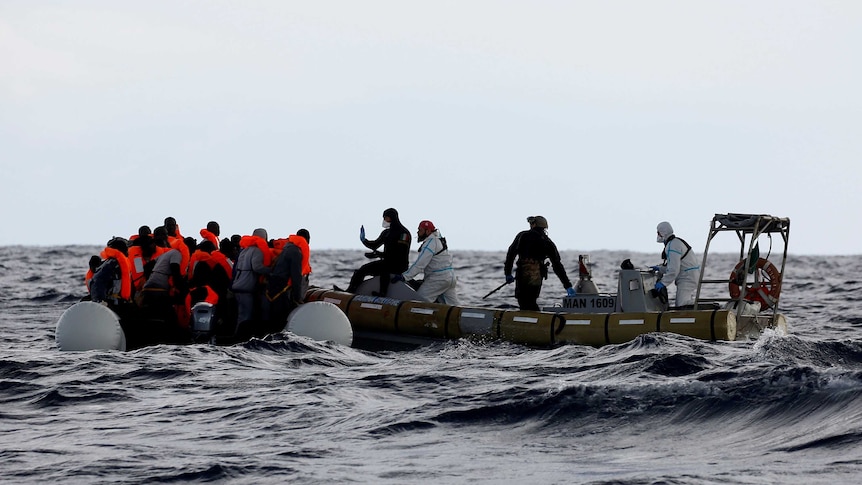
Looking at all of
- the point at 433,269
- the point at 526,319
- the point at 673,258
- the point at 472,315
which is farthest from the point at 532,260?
the point at 673,258

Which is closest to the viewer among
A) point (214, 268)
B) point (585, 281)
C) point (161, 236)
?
point (214, 268)

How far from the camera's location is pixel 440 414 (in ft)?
28.3

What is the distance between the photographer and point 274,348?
1249 centimetres

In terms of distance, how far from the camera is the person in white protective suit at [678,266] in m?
13.3

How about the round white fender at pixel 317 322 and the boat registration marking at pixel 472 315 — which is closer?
the round white fender at pixel 317 322

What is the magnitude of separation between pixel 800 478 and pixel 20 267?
39733 mm

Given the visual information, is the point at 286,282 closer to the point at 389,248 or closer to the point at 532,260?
the point at 389,248

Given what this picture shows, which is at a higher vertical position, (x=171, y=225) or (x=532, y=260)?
(x=171, y=225)

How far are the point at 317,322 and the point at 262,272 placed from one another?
36.6 inches

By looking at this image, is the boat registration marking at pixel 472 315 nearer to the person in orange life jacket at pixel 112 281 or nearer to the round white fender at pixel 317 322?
the round white fender at pixel 317 322

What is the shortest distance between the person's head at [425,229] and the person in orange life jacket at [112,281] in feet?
12.1

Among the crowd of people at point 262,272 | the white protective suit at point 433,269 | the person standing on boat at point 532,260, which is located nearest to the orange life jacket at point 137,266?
the crowd of people at point 262,272

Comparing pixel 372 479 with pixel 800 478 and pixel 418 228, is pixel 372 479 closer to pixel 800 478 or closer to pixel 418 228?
pixel 800 478

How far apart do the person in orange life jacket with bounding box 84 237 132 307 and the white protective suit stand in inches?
137
